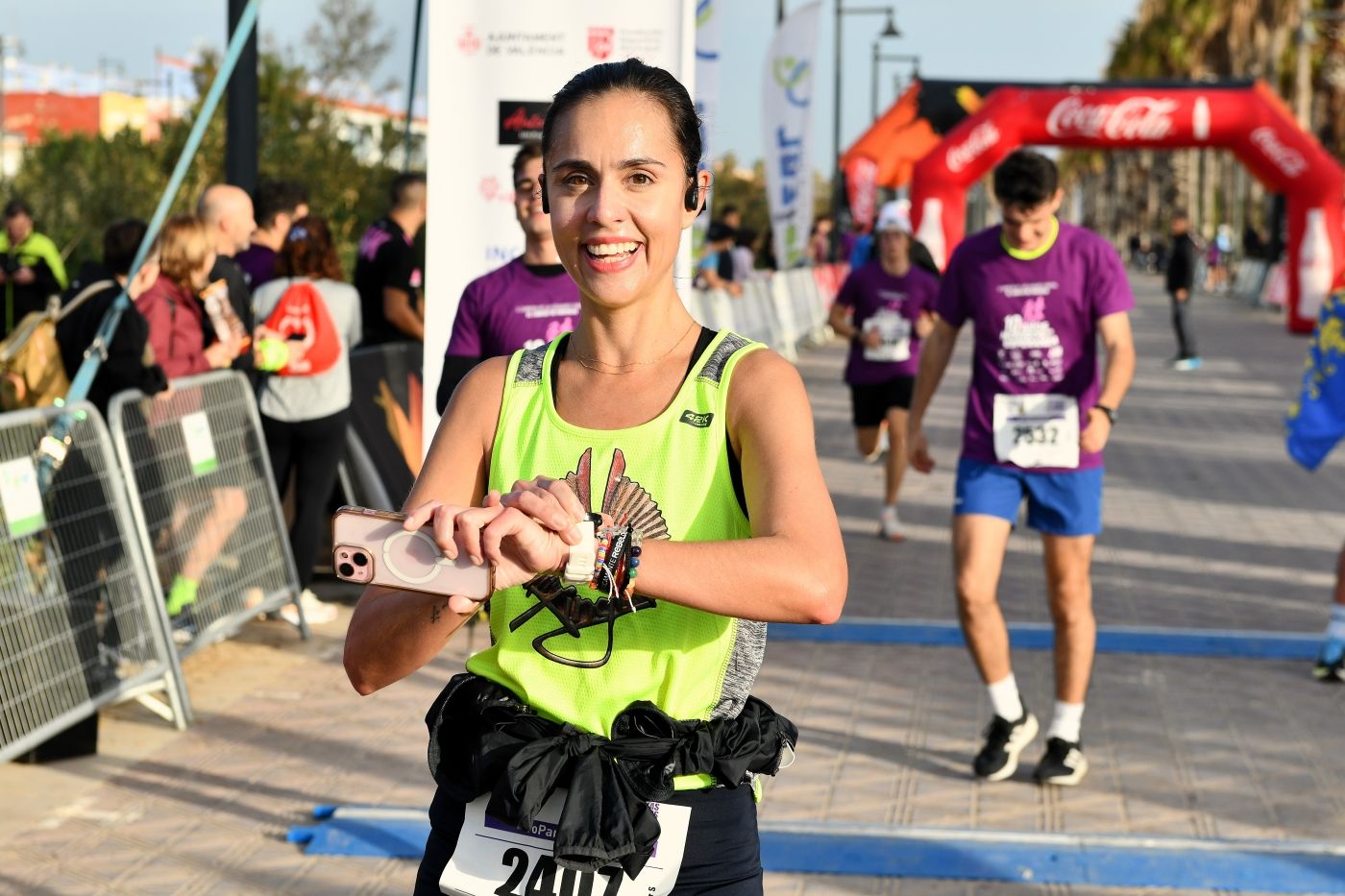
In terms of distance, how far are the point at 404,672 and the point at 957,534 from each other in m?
3.98

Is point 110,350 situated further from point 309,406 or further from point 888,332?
point 888,332

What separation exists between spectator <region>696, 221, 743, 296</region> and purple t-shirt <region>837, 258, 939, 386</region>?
8.14m

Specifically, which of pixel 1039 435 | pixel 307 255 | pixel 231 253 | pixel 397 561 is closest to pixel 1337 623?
pixel 1039 435

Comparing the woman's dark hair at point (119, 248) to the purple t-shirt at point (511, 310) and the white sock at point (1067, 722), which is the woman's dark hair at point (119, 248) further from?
the white sock at point (1067, 722)

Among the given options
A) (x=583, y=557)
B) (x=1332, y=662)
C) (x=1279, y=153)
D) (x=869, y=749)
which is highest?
(x=1279, y=153)

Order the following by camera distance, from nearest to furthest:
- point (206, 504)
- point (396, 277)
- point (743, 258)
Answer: point (206, 504), point (396, 277), point (743, 258)

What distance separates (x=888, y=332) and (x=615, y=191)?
901 cm

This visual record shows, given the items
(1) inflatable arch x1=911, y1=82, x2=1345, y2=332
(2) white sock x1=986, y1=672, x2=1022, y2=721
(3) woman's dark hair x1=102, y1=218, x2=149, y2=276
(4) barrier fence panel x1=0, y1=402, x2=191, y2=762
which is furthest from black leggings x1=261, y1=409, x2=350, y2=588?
(1) inflatable arch x1=911, y1=82, x2=1345, y2=332

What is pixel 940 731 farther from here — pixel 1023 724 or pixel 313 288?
pixel 313 288

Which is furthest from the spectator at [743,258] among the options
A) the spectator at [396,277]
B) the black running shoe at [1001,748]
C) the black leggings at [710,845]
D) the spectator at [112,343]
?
the black leggings at [710,845]

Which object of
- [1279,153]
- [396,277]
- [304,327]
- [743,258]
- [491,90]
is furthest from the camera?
[1279,153]

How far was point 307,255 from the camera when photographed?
836cm

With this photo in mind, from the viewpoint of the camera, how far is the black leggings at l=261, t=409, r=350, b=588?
326 inches

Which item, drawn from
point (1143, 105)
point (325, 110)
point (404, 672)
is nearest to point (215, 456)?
point (404, 672)
